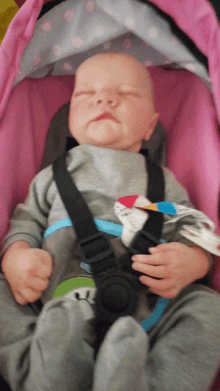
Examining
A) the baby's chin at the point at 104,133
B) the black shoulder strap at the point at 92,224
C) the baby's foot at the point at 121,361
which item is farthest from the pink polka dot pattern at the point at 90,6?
the baby's foot at the point at 121,361

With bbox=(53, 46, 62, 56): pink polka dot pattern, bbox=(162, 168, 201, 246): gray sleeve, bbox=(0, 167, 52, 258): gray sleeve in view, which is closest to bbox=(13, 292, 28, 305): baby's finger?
bbox=(0, 167, 52, 258): gray sleeve

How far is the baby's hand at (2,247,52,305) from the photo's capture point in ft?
2.10

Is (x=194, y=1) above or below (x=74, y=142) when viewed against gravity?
above

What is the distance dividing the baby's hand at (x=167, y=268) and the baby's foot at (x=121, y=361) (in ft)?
0.57

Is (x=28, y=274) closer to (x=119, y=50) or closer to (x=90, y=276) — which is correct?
(x=90, y=276)

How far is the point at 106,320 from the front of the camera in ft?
1.94

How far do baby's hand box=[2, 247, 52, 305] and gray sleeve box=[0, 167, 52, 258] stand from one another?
0.07 m

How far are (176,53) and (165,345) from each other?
0.74 m

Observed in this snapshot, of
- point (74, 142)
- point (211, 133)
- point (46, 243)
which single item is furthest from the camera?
point (74, 142)

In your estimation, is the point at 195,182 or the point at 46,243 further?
the point at 195,182

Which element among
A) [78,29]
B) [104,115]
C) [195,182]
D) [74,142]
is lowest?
[195,182]

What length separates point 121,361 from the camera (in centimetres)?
43

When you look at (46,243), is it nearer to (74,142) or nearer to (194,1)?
(74,142)

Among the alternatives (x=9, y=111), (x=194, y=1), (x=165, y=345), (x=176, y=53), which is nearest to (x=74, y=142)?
(x=9, y=111)
